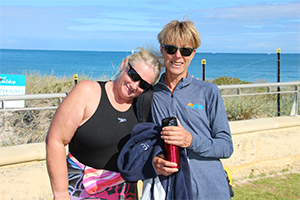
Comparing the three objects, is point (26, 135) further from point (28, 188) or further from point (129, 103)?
point (129, 103)

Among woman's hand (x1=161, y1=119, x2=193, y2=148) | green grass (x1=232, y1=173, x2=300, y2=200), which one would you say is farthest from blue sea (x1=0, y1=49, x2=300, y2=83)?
woman's hand (x1=161, y1=119, x2=193, y2=148)

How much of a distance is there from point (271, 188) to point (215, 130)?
2863 millimetres

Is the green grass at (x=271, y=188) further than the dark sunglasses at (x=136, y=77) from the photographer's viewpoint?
Yes

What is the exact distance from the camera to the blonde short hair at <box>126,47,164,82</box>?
7.79ft

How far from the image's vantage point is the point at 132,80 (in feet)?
7.61

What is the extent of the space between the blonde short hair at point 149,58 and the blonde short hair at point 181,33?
0.45 ft

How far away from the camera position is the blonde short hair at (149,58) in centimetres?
238

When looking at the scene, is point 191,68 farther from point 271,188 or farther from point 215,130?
point 215,130

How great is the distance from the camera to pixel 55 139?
2141mm

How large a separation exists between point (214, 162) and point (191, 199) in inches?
11.8

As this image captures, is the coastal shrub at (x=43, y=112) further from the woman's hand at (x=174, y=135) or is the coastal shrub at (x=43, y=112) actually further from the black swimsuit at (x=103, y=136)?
the woman's hand at (x=174, y=135)

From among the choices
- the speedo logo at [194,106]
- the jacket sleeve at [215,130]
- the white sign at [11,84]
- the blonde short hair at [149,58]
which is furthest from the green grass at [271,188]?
the white sign at [11,84]

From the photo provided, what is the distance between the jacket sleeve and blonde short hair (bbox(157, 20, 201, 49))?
36 centimetres

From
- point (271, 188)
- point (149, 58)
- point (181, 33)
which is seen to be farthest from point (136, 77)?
point (271, 188)
